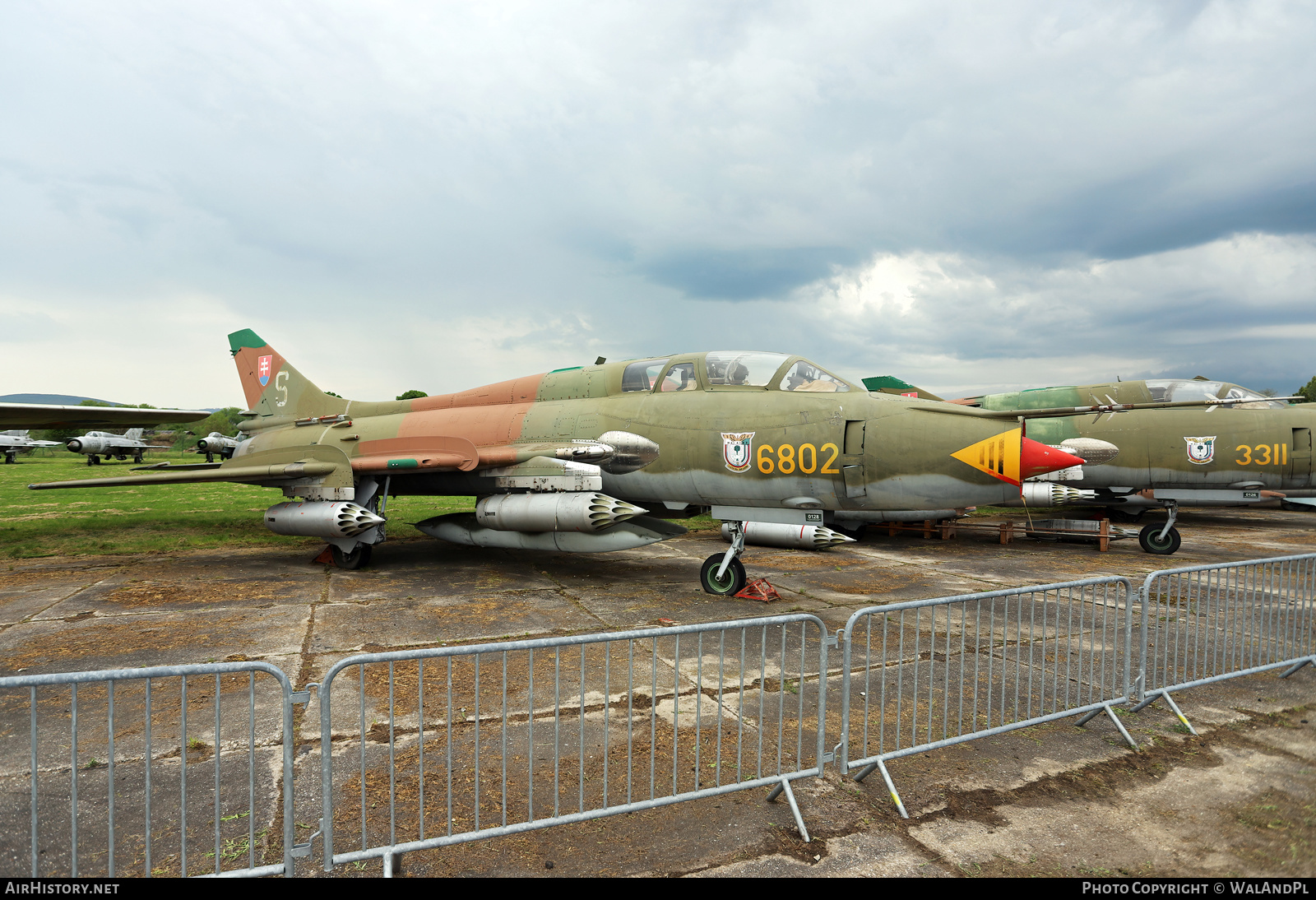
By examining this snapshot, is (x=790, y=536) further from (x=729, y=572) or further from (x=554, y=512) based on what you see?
(x=554, y=512)

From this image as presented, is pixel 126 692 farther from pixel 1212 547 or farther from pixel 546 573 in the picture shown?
pixel 1212 547

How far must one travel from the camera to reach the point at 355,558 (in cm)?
1018

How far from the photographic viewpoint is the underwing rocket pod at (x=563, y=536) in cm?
850

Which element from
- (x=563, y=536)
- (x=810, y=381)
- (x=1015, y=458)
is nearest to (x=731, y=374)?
(x=810, y=381)

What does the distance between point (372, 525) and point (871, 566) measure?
24.9 ft

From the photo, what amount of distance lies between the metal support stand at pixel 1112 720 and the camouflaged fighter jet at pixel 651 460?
9.89 ft

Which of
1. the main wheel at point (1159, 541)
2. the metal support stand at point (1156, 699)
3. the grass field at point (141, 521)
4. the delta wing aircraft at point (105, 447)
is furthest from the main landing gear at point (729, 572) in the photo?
the delta wing aircraft at point (105, 447)

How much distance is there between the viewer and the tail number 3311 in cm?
790

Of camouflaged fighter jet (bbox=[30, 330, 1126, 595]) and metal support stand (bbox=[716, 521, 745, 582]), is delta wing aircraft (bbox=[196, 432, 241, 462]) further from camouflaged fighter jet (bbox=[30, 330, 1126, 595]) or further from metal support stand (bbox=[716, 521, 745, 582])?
metal support stand (bbox=[716, 521, 745, 582])

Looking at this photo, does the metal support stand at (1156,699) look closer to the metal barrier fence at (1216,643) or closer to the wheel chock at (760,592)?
the metal barrier fence at (1216,643)

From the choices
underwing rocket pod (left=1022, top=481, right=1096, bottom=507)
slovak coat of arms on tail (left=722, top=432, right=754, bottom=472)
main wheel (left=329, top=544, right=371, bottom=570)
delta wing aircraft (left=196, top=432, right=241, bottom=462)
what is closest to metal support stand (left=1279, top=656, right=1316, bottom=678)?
slovak coat of arms on tail (left=722, top=432, right=754, bottom=472)

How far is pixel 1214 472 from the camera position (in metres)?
13.1

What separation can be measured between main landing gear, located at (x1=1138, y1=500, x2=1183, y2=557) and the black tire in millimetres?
9307
